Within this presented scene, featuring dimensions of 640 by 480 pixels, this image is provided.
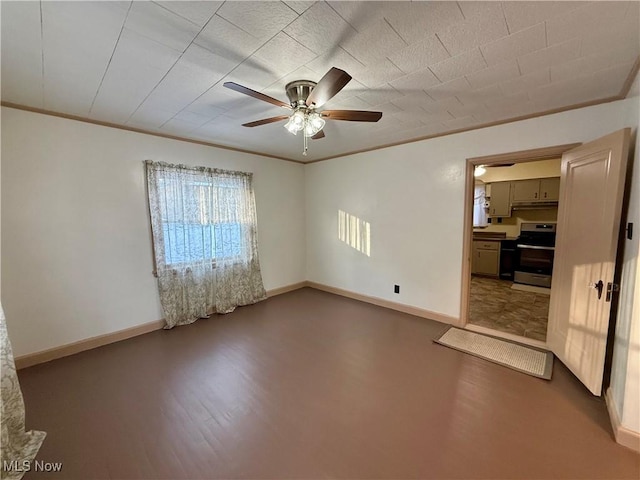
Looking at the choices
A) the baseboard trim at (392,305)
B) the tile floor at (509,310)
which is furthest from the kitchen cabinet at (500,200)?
the baseboard trim at (392,305)

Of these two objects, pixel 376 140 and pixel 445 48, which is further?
pixel 376 140

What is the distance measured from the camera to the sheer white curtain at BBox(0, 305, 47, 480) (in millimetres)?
1466

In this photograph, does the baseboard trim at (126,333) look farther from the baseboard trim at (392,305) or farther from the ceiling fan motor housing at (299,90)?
the ceiling fan motor housing at (299,90)

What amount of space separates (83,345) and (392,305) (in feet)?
12.6

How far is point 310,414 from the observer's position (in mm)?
1929

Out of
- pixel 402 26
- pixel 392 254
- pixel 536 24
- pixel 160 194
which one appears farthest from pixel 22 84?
pixel 392 254

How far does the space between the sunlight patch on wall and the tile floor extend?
180cm

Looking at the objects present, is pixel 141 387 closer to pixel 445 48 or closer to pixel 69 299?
pixel 69 299

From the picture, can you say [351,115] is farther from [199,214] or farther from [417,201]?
[199,214]

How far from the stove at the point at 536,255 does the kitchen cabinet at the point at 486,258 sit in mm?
362

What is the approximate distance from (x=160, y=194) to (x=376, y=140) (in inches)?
114

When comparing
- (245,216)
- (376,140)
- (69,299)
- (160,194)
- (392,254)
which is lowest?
(69,299)

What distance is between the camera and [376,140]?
11.9 ft

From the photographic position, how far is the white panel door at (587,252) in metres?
1.94
